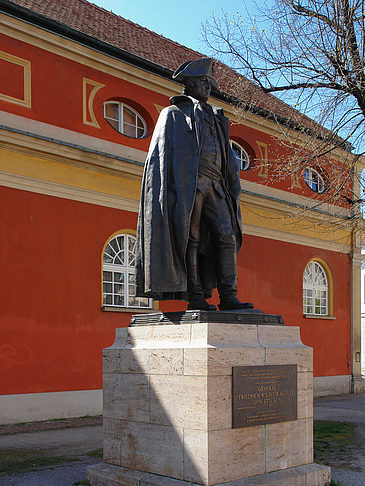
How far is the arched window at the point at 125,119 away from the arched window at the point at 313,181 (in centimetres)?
600

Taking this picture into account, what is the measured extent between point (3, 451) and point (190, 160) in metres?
4.43

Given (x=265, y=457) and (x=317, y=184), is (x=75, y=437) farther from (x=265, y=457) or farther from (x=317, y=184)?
(x=317, y=184)

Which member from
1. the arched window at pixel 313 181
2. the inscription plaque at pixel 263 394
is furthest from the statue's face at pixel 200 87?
the arched window at pixel 313 181

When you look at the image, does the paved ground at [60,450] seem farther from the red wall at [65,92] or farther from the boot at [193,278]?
the red wall at [65,92]

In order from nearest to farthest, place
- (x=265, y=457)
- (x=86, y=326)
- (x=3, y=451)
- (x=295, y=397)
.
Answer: (x=265, y=457) → (x=295, y=397) → (x=3, y=451) → (x=86, y=326)

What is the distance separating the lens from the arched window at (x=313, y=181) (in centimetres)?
1771

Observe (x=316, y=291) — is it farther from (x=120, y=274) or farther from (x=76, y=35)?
(x=76, y=35)

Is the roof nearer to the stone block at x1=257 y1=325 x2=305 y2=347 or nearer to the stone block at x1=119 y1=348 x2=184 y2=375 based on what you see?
the stone block at x1=257 y1=325 x2=305 y2=347

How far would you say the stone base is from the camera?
4.75m

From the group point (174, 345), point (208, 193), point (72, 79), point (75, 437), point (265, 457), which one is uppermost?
point (72, 79)

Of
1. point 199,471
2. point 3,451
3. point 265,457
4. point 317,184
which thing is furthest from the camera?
point 317,184

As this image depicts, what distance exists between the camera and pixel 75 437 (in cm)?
879

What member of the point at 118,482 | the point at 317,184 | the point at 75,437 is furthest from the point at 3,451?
the point at 317,184

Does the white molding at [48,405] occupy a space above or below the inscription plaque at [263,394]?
below
